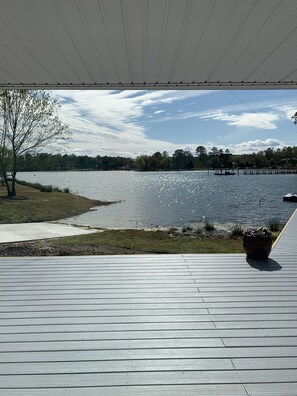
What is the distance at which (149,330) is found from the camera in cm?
298

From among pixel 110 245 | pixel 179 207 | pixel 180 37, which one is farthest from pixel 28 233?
pixel 179 207

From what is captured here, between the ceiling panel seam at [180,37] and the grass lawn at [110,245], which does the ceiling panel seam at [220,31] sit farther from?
Result: the grass lawn at [110,245]

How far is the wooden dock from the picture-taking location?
2291 millimetres

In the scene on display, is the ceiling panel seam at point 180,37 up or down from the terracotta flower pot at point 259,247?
up

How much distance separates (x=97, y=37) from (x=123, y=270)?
2.81m

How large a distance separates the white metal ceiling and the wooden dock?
7.71 feet

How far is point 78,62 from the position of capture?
382 cm

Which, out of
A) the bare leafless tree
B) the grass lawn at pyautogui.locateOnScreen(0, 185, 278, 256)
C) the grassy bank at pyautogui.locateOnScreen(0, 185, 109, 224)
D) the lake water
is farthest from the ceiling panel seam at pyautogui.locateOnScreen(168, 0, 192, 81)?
the bare leafless tree

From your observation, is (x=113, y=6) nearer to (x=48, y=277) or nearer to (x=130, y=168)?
(x=48, y=277)

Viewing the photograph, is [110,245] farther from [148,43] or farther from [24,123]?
[24,123]

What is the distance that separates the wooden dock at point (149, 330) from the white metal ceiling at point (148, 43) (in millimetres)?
2351

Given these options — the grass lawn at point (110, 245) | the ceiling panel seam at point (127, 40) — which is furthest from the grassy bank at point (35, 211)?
the ceiling panel seam at point (127, 40)

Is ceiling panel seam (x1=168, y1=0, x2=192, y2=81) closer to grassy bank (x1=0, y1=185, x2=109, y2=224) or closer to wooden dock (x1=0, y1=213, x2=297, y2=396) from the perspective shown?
wooden dock (x1=0, y1=213, x2=297, y2=396)

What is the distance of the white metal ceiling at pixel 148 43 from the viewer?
2633 mm
